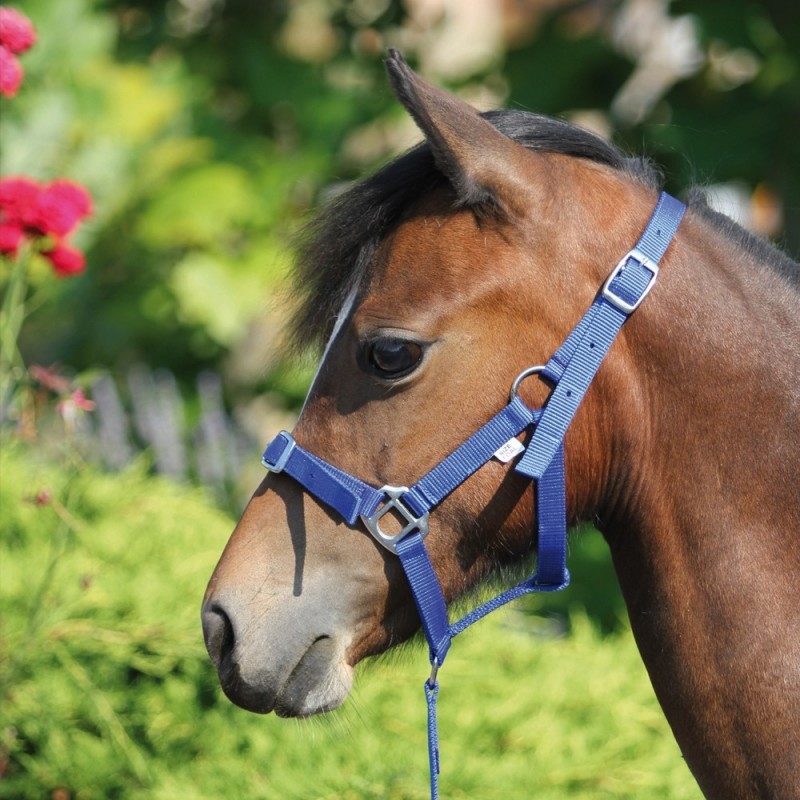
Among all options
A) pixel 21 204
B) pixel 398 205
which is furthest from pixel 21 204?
pixel 398 205

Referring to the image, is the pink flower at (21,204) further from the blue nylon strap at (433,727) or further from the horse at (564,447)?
the blue nylon strap at (433,727)

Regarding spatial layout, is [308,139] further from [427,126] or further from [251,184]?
[427,126]

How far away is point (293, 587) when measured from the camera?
1.78 metres

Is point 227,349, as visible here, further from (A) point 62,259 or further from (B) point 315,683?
(B) point 315,683

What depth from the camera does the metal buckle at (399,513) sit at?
1758 mm

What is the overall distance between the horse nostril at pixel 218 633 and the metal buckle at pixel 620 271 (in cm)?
81

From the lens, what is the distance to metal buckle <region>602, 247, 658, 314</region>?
1729 mm

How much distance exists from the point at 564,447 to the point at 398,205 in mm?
511

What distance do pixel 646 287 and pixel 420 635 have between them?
0.73m

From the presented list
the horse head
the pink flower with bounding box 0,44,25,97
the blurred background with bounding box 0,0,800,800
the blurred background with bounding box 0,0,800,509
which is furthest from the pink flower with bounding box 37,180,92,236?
the blurred background with bounding box 0,0,800,509

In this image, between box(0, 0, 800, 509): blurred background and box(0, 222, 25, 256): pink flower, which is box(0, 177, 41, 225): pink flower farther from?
box(0, 0, 800, 509): blurred background

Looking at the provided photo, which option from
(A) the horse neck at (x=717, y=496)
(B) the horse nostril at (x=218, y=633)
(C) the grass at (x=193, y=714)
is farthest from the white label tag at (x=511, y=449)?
(C) the grass at (x=193, y=714)

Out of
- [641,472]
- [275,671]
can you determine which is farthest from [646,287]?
[275,671]

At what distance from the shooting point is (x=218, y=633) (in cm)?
179
